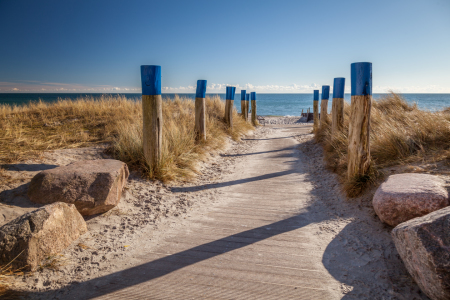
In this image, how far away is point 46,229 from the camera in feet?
9.37

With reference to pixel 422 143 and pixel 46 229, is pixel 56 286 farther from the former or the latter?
pixel 422 143

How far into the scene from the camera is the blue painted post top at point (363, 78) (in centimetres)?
436

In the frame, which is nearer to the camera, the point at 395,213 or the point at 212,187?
the point at 395,213

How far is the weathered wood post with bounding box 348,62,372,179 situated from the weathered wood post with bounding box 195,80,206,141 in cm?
431

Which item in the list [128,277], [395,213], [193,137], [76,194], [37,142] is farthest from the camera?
[193,137]

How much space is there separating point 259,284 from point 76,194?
2.69 meters

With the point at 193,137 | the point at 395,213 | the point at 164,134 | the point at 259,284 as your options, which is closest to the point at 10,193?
the point at 164,134

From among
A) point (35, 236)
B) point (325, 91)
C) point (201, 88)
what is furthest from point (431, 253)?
point (325, 91)

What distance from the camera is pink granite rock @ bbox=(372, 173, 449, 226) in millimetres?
3107

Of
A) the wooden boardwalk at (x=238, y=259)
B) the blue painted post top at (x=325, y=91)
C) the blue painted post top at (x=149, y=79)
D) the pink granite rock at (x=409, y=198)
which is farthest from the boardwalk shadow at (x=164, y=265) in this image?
the blue painted post top at (x=325, y=91)

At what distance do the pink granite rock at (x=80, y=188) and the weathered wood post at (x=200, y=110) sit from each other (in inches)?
158

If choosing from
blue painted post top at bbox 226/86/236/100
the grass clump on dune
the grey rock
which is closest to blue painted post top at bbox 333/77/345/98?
the grass clump on dune

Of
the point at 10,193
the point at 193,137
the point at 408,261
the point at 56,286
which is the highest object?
the point at 193,137

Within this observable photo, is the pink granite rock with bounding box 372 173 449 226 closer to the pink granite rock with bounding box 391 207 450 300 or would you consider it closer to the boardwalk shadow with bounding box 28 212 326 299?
the pink granite rock with bounding box 391 207 450 300
